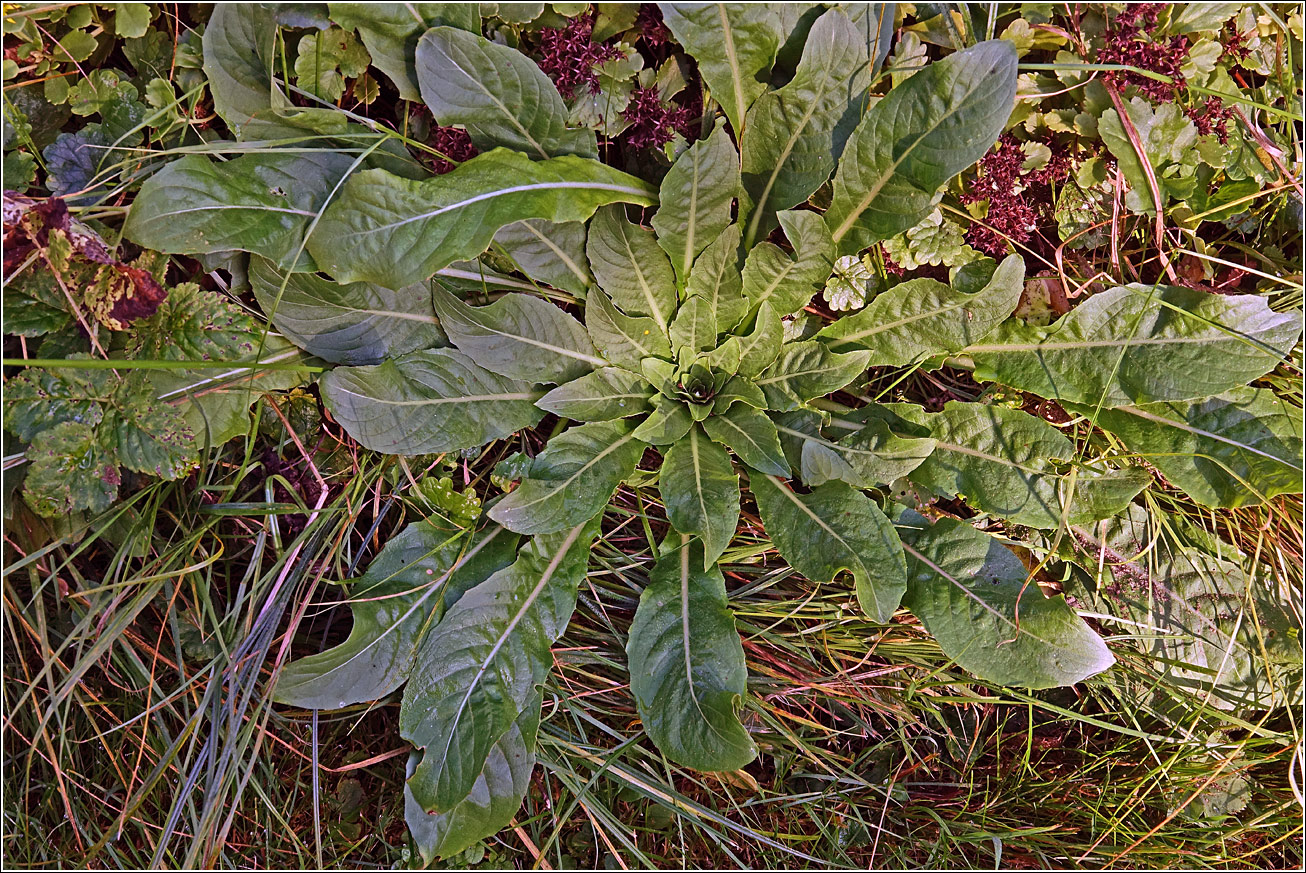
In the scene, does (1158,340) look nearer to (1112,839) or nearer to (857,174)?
(857,174)

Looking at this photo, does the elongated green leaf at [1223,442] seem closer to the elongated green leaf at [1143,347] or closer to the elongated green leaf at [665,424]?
the elongated green leaf at [1143,347]

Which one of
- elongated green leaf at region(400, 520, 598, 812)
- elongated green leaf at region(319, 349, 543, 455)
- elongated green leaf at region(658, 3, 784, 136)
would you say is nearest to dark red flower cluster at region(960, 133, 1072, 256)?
elongated green leaf at region(658, 3, 784, 136)

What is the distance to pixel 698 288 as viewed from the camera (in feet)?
6.35

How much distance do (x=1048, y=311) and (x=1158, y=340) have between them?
0.26 meters

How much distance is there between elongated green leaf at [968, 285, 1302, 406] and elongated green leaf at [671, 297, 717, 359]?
0.70 metres

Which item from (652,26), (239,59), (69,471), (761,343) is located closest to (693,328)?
(761,343)

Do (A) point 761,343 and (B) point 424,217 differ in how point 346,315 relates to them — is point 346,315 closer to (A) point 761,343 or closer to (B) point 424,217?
(B) point 424,217

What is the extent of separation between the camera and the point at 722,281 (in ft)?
6.31

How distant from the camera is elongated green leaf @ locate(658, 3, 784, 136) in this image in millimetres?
1762

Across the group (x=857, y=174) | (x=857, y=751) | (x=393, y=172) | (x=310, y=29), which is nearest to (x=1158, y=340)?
(x=857, y=174)

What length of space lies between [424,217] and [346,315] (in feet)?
1.17

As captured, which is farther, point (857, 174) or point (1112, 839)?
point (1112, 839)

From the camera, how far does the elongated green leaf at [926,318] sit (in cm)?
181

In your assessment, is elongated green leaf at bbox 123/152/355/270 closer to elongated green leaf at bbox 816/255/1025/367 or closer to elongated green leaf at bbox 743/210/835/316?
elongated green leaf at bbox 743/210/835/316
